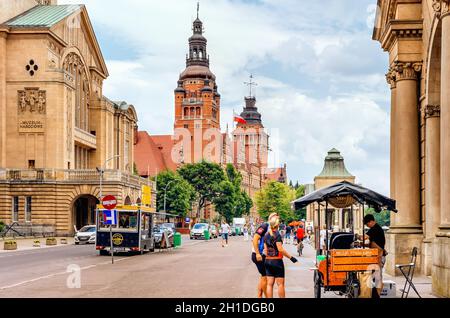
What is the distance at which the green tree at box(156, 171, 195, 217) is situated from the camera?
120438 millimetres

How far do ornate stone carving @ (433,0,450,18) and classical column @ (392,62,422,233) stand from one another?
6.19 metres

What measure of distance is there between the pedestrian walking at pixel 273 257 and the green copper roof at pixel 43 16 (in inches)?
2548

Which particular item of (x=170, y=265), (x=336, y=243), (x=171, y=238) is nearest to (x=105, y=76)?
(x=171, y=238)

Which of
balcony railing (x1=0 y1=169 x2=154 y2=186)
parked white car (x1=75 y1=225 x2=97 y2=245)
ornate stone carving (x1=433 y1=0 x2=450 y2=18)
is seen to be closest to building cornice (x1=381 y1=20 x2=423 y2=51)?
ornate stone carving (x1=433 y1=0 x2=450 y2=18)

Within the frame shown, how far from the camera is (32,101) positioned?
78.1 meters

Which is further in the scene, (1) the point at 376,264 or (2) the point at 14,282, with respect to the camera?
(2) the point at 14,282

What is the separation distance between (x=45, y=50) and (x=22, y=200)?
1386cm

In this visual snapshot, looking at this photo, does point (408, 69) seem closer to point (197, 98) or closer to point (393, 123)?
point (393, 123)

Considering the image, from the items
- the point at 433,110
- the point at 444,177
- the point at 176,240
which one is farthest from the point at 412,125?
the point at 176,240

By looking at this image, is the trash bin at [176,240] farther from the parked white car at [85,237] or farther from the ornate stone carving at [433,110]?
the ornate stone carving at [433,110]

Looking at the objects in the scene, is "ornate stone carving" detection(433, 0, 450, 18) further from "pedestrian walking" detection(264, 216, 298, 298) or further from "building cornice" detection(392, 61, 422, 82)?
"pedestrian walking" detection(264, 216, 298, 298)

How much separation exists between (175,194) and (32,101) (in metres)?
45.0

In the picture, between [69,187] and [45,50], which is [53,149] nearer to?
[69,187]

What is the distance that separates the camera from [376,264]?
17.7 meters
